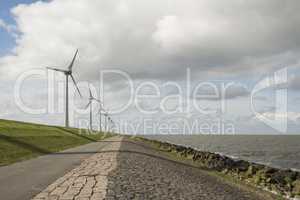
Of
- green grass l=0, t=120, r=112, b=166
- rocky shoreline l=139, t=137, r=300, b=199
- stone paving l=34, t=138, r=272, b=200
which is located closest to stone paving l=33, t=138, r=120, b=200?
stone paving l=34, t=138, r=272, b=200

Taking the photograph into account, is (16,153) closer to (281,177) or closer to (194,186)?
(194,186)

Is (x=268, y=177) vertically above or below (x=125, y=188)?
below

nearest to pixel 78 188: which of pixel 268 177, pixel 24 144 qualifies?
pixel 268 177

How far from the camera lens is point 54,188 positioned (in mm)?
14078

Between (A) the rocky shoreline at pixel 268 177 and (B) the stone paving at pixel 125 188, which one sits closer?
(B) the stone paving at pixel 125 188

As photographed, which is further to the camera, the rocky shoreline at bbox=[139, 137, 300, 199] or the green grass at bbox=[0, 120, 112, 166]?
the green grass at bbox=[0, 120, 112, 166]

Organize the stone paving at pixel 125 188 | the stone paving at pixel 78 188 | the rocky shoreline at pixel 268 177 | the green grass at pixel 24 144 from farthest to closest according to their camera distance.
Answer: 1. the green grass at pixel 24 144
2. the rocky shoreline at pixel 268 177
3. the stone paving at pixel 125 188
4. the stone paving at pixel 78 188

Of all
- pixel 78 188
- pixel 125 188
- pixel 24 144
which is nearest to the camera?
pixel 78 188

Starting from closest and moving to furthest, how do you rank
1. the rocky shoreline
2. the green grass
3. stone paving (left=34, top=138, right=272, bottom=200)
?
stone paving (left=34, top=138, right=272, bottom=200)
the rocky shoreline
the green grass

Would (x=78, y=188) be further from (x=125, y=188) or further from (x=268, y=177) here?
(x=268, y=177)

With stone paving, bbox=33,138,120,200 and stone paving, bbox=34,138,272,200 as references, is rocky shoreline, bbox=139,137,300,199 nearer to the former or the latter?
stone paving, bbox=34,138,272,200

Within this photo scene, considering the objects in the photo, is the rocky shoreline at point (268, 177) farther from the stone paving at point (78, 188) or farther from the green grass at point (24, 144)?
the green grass at point (24, 144)

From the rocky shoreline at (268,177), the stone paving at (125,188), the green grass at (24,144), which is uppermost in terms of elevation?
the stone paving at (125,188)

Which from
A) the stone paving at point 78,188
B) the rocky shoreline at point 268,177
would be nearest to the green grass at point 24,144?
the stone paving at point 78,188
